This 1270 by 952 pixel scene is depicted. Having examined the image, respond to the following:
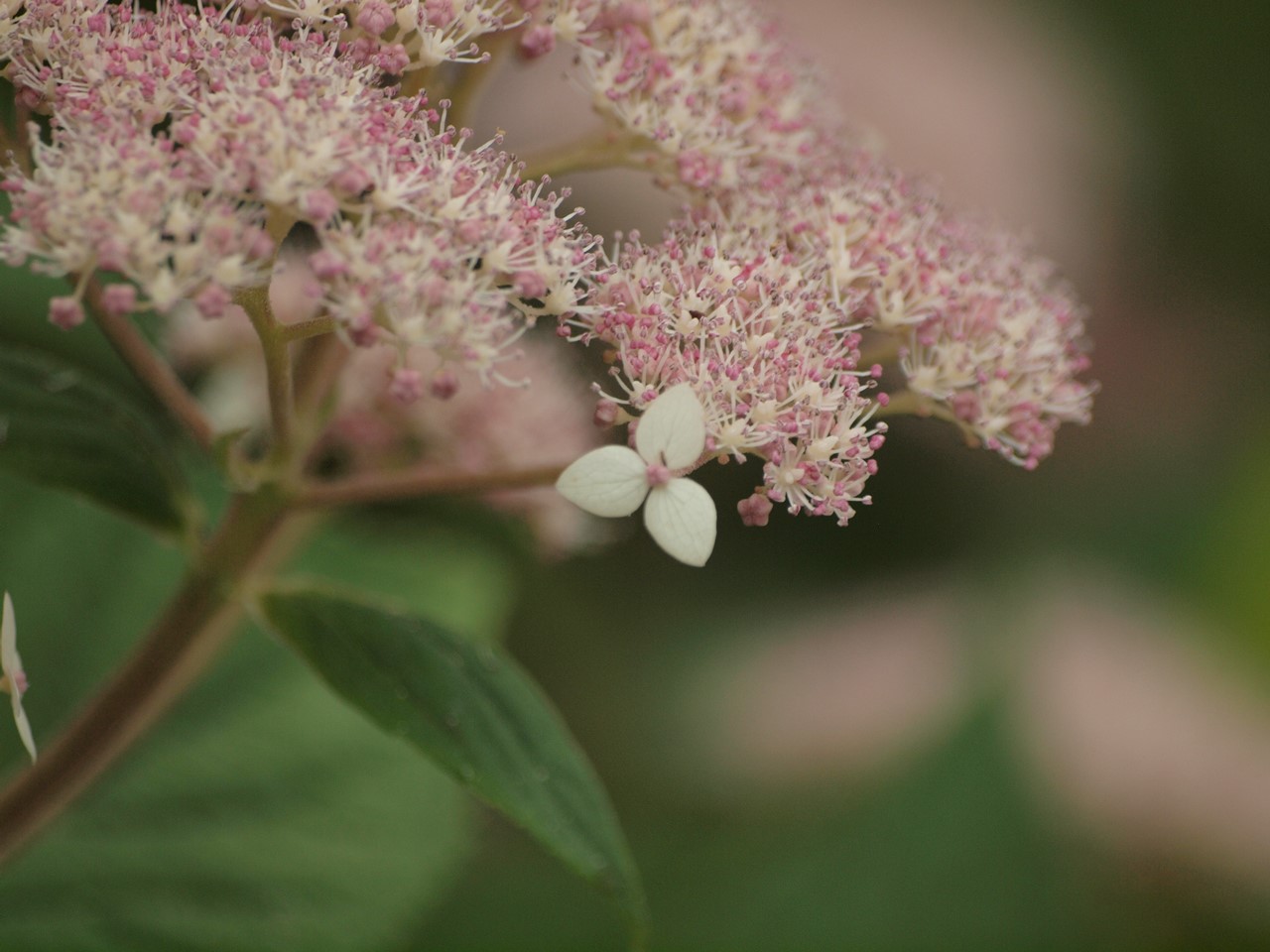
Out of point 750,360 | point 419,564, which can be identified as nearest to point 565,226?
point 750,360

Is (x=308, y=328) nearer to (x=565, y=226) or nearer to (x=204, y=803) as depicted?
(x=565, y=226)

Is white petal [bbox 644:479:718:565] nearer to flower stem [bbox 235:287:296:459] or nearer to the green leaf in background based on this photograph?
flower stem [bbox 235:287:296:459]

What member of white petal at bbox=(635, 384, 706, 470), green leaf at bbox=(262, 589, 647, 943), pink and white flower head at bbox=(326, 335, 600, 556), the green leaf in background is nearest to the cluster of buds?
white petal at bbox=(635, 384, 706, 470)

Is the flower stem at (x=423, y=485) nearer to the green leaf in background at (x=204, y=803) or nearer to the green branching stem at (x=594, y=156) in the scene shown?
the green branching stem at (x=594, y=156)

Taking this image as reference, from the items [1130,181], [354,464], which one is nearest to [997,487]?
[1130,181]

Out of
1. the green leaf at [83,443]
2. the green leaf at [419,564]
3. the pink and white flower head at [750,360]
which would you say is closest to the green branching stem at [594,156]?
the pink and white flower head at [750,360]

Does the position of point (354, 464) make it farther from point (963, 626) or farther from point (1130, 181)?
point (1130, 181)
